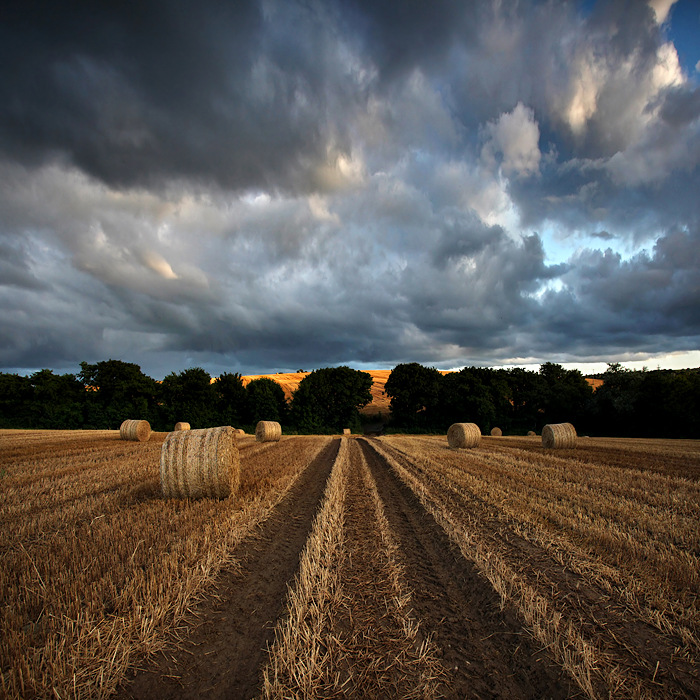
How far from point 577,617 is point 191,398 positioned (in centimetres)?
4465

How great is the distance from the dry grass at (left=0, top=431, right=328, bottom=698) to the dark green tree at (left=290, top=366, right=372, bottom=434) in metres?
35.4

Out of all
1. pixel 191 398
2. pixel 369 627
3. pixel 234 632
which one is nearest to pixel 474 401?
pixel 191 398

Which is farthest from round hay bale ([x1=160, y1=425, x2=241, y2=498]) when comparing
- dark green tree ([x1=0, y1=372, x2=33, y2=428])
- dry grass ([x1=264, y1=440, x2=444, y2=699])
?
dark green tree ([x1=0, y1=372, x2=33, y2=428])

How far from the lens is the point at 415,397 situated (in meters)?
46.8

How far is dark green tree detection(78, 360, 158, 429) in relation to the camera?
3850 cm

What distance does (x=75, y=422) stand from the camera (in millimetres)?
36969

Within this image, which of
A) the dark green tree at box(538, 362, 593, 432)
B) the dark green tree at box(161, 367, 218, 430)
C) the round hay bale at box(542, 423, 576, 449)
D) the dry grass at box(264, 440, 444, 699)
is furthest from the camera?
the dark green tree at box(538, 362, 593, 432)

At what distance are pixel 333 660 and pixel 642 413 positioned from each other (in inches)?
1771

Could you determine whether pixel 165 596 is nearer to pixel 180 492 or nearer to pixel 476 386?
pixel 180 492

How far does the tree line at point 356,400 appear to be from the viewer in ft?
116

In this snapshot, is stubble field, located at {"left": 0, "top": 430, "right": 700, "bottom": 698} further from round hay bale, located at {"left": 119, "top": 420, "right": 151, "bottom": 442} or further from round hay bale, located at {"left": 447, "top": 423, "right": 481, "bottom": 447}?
round hay bale, located at {"left": 119, "top": 420, "right": 151, "bottom": 442}

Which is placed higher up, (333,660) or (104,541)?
(104,541)

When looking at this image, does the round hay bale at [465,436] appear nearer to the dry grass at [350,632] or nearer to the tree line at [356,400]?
the dry grass at [350,632]

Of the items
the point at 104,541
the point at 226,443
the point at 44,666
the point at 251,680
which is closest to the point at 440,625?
the point at 251,680
